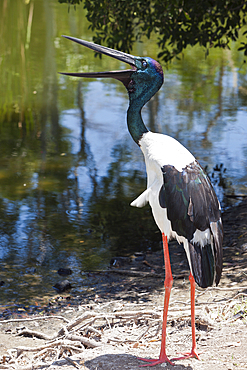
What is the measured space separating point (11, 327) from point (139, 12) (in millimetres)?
4724

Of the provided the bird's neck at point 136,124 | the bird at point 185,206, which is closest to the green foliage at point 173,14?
the bird's neck at point 136,124

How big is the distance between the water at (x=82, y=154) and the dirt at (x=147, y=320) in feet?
1.18

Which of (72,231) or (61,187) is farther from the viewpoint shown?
(61,187)

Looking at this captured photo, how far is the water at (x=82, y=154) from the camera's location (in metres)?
6.39

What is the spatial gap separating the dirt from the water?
0.36 meters

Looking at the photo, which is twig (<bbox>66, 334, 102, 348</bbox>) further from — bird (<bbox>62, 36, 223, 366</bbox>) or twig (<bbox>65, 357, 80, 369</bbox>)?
bird (<bbox>62, 36, 223, 366</bbox>)

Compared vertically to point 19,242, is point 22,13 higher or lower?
higher

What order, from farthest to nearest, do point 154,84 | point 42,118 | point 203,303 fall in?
point 42,118
point 203,303
point 154,84

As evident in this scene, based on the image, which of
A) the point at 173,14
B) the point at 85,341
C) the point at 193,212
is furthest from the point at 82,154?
the point at 193,212

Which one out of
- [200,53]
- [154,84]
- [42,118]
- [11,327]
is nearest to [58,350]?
[11,327]

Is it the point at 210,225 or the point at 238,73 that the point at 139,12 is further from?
the point at 238,73

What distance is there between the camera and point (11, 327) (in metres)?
4.89

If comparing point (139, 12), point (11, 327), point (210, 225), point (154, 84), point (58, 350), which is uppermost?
point (139, 12)

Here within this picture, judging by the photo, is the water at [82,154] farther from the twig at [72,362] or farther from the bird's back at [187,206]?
the bird's back at [187,206]
